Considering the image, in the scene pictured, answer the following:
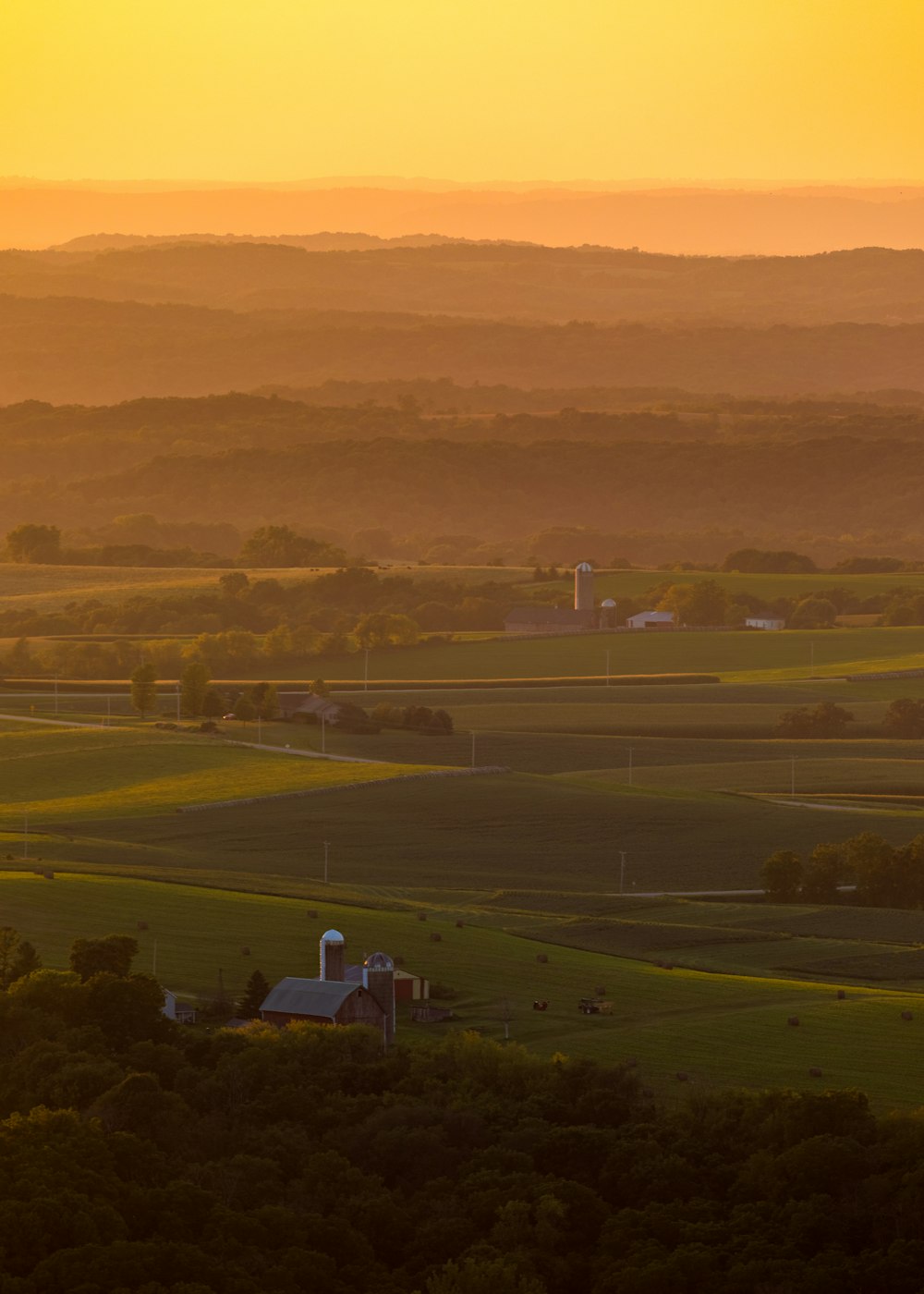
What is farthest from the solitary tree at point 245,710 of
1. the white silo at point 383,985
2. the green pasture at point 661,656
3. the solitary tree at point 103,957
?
the white silo at point 383,985

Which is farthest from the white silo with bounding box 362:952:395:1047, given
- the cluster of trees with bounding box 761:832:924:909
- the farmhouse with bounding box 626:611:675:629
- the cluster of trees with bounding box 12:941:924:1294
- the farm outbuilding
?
the farm outbuilding

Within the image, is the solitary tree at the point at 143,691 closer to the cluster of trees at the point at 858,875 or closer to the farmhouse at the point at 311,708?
the farmhouse at the point at 311,708

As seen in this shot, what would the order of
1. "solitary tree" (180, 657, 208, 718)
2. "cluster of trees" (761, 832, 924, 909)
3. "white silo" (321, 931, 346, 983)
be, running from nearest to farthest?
"white silo" (321, 931, 346, 983) < "cluster of trees" (761, 832, 924, 909) < "solitary tree" (180, 657, 208, 718)

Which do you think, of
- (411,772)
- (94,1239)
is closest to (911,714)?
(411,772)

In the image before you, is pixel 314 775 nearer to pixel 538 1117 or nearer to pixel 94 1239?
pixel 538 1117

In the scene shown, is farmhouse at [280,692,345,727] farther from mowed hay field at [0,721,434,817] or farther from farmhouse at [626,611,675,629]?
farmhouse at [626,611,675,629]

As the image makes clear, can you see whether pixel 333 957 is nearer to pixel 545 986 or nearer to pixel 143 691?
pixel 545 986
